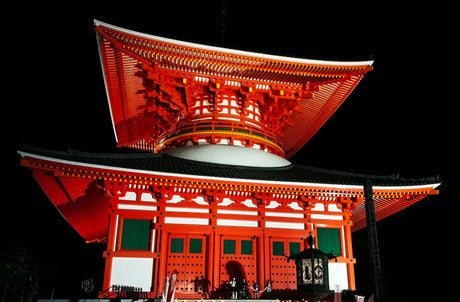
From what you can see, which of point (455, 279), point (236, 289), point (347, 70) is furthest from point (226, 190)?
point (455, 279)

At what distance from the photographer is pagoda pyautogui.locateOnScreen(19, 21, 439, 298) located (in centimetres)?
1085

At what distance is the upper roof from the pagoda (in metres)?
0.05

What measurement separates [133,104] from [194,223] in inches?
290

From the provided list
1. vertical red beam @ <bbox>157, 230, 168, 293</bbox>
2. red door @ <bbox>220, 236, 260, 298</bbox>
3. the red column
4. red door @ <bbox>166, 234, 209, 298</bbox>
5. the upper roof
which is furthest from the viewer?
the upper roof

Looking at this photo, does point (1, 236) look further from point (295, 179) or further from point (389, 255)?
point (389, 255)

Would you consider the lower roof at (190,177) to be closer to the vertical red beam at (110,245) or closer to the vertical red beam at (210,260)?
the vertical red beam at (110,245)

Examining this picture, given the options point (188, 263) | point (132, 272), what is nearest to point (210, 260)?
point (188, 263)

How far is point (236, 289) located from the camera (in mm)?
10922

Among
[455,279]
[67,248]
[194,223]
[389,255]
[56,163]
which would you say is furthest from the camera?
[67,248]

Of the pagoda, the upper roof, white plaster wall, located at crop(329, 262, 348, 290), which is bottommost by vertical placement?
white plaster wall, located at crop(329, 262, 348, 290)

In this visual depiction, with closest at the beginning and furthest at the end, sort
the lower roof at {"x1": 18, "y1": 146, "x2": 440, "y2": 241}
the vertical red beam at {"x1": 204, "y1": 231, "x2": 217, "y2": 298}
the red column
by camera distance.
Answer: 1. the lower roof at {"x1": 18, "y1": 146, "x2": 440, "y2": 241}
2. the red column
3. the vertical red beam at {"x1": 204, "y1": 231, "x2": 217, "y2": 298}

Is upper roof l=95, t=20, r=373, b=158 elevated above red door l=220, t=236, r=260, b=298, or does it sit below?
above

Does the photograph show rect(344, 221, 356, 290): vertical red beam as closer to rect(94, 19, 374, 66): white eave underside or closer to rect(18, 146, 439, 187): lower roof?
rect(18, 146, 439, 187): lower roof

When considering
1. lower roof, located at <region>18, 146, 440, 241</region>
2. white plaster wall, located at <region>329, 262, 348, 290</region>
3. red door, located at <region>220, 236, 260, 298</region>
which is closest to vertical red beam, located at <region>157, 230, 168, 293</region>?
red door, located at <region>220, 236, 260, 298</region>
